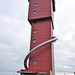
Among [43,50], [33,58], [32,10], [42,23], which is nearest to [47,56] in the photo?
[43,50]

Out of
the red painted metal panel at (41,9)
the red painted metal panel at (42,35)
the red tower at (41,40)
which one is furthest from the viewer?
the red painted metal panel at (41,9)

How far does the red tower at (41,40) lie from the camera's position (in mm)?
28172

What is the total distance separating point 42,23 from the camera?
3331 centimetres

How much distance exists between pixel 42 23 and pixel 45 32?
11.3 feet

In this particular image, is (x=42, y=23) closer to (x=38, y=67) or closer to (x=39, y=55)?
(x=39, y=55)

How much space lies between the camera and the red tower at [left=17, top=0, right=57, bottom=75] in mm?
28172

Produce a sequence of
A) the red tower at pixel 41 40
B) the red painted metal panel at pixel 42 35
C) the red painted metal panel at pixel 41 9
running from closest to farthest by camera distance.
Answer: the red tower at pixel 41 40
the red painted metal panel at pixel 42 35
the red painted metal panel at pixel 41 9

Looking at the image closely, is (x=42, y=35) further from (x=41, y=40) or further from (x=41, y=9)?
(x=41, y=9)

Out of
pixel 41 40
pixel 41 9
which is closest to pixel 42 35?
pixel 41 40

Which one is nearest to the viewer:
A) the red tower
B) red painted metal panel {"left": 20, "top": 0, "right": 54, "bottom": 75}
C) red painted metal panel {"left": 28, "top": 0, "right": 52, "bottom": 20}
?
the red tower

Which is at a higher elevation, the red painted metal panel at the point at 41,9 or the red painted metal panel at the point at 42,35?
the red painted metal panel at the point at 41,9

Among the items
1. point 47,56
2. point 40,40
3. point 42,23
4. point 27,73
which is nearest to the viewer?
point 27,73

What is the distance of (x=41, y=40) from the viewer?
3112 centimetres

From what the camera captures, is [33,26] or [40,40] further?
[33,26]
